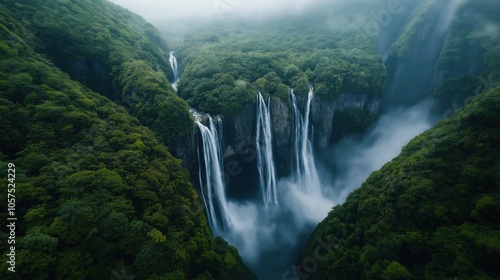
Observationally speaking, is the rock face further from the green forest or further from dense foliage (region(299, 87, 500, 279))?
dense foliage (region(299, 87, 500, 279))

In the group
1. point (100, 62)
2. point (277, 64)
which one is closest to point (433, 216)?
point (277, 64)

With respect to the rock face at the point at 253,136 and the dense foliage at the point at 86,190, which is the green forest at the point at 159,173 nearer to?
the dense foliage at the point at 86,190

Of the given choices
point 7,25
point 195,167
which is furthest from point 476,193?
point 7,25

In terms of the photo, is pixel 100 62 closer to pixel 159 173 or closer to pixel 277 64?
pixel 159 173

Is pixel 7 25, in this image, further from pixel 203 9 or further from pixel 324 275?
pixel 203 9

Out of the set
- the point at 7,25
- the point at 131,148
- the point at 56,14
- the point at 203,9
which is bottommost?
the point at 131,148

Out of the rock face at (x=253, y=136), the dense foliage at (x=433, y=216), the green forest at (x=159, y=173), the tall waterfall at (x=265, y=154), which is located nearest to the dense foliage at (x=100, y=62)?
the green forest at (x=159, y=173)

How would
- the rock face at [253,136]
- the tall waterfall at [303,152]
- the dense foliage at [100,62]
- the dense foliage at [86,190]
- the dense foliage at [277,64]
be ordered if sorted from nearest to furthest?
the dense foliage at [86,190]
the dense foliage at [100,62]
the rock face at [253,136]
the dense foliage at [277,64]
the tall waterfall at [303,152]
